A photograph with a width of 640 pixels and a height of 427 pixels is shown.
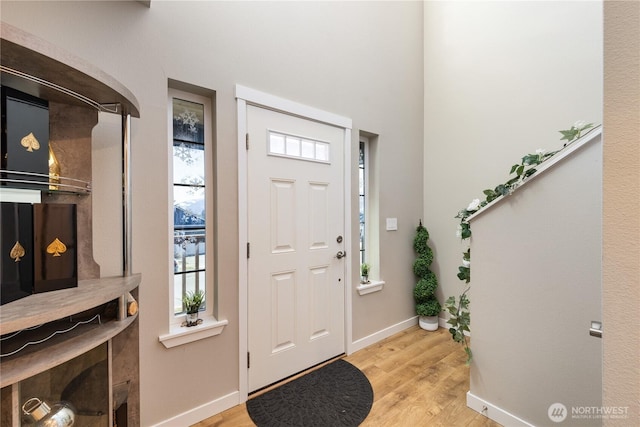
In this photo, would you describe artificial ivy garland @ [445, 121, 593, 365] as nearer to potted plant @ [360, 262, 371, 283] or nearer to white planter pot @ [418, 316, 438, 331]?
potted plant @ [360, 262, 371, 283]

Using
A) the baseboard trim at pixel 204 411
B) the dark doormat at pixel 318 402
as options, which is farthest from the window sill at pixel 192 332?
the dark doormat at pixel 318 402

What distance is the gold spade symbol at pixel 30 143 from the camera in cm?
98

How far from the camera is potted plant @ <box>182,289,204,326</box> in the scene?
1.68m

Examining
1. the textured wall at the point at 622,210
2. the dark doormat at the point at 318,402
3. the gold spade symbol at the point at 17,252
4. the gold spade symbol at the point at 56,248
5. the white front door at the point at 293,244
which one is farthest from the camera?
the white front door at the point at 293,244

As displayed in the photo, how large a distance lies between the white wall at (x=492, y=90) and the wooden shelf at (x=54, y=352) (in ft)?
10.0

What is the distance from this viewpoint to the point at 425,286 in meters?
2.98

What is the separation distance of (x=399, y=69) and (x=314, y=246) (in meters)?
2.22

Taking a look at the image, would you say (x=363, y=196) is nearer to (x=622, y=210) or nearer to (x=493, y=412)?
(x=493, y=412)

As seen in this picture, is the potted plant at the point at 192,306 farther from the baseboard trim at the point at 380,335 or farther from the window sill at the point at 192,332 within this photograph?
the baseboard trim at the point at 380,335

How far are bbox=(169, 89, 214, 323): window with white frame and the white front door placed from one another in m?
0.28

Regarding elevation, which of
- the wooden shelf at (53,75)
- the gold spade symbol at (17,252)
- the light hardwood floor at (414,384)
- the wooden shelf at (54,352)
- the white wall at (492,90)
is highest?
the white wall at (492,90)

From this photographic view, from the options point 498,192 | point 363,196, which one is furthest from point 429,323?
point 498,192

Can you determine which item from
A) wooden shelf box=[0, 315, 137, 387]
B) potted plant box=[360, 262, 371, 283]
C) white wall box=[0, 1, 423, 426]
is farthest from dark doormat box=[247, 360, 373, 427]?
wooden shelf box=[0, 315, 137, 387]

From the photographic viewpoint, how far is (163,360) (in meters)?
1.54
